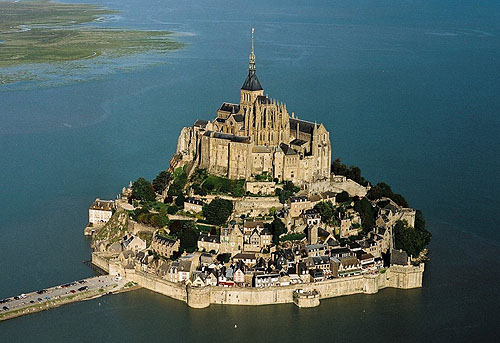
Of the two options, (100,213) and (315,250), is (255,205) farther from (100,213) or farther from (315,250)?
(100,213)

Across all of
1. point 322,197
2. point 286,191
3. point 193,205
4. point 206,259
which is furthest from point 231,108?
point 206,259

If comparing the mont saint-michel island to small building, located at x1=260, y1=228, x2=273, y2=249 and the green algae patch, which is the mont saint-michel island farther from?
the green algae patch

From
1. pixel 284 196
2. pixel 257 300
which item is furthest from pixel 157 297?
pixel 284 196

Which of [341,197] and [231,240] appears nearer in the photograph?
[231,240]

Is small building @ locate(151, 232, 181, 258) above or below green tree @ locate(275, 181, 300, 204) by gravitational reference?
below

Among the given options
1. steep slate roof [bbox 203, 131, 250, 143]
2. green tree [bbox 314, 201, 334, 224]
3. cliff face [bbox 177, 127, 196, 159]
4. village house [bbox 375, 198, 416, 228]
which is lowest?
village house [bbox 375, 198, 416, 228]

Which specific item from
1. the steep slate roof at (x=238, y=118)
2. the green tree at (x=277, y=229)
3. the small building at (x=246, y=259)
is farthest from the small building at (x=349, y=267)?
the steep slate roof at (x=238, y=118)

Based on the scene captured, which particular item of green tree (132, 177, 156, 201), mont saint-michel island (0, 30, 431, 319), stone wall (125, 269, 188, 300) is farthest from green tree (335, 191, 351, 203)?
stone wall (125, 269, 188, 300)
